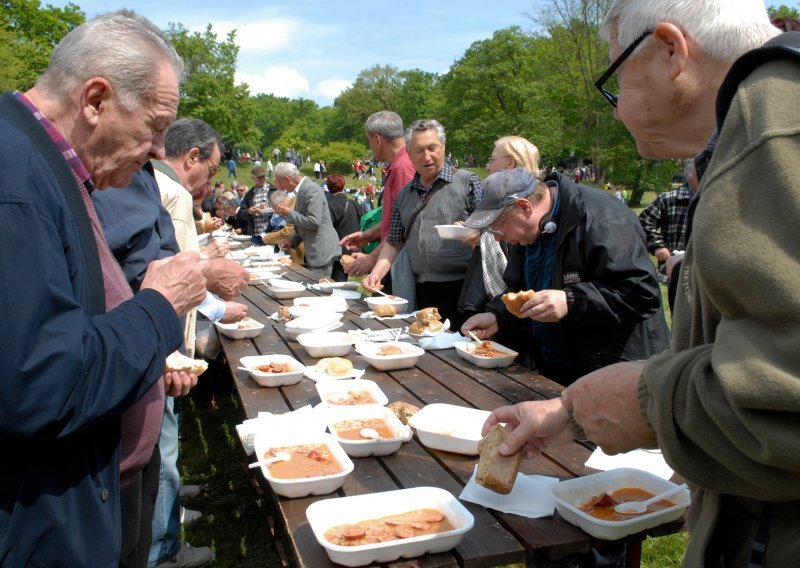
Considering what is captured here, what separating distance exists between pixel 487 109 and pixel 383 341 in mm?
33640

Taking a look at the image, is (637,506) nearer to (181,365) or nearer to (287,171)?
Answer: (181,365)

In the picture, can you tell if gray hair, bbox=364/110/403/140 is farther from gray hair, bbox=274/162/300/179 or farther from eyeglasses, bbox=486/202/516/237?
eyeglasses, bbox=486/202/516/237

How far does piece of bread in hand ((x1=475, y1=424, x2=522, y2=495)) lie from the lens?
1659 millimetres

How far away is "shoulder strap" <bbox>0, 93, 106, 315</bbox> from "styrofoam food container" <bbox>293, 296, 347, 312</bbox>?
2.83m

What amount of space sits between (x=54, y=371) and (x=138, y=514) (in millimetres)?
1021

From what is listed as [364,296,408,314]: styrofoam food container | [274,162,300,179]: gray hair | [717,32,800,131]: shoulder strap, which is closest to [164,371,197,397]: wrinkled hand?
[364,296,408,314]: styrofoam food container

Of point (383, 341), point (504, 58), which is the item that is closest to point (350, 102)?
point (504, 58)

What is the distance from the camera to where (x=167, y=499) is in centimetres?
300

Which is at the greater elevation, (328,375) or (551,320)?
(551,320)

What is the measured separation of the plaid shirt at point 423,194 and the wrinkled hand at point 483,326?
1416mm

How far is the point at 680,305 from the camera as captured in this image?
116 centimetres

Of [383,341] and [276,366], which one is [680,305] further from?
[383,341]

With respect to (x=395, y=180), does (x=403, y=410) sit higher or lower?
lower

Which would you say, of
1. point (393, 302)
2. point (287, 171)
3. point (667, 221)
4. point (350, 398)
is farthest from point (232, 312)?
point (667, 221)
